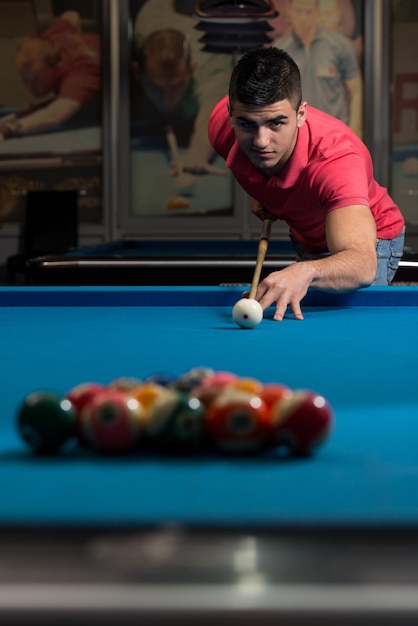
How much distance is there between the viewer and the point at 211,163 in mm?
7227

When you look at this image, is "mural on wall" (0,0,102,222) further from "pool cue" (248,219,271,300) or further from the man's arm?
the man's arm

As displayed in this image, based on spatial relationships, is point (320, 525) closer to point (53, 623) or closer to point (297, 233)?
point (53, 623)

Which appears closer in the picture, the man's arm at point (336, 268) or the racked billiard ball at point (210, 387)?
the racked billiard ball at point (210, 387)

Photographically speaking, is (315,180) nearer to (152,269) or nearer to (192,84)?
(152,269)

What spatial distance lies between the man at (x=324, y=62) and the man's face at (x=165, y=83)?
0.79 metres

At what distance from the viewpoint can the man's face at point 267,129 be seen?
93.4 inches

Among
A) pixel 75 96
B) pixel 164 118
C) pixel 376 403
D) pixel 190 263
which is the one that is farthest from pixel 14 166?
pixel 376 403

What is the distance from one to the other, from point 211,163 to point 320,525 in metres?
6.73

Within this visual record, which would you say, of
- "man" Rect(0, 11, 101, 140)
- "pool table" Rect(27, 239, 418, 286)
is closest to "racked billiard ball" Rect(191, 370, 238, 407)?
"pool table" Rect(27, 239, 418, 286)

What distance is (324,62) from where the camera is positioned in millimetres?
7059

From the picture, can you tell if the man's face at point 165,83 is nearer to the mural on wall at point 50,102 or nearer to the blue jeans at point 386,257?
the mural on wall at point 50,102

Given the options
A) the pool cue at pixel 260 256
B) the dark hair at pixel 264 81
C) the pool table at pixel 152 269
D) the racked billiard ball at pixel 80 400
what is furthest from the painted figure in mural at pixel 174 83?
the racked billiard ball at pixel 80 400

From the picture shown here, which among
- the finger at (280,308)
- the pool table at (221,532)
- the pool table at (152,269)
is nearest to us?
the pool table at (221,532)

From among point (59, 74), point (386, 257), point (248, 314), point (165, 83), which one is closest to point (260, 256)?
point (248, 314)
